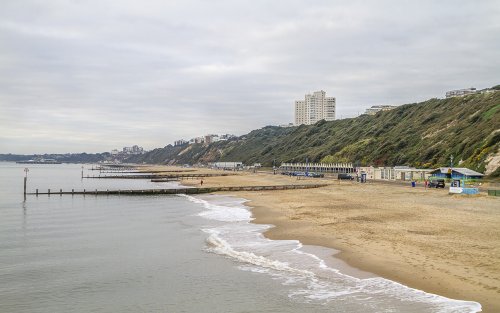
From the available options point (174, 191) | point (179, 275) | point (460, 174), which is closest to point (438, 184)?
point (460, 174)

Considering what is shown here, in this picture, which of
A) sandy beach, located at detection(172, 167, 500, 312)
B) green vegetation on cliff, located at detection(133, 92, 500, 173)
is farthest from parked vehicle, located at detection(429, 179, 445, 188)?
sandy beach, located at detection(172, 167, 500, 312)

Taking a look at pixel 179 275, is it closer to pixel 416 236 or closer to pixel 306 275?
pixel 306 275

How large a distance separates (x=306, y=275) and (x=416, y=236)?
9.09 meters

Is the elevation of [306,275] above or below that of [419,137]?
below

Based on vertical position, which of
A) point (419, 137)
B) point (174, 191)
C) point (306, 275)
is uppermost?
point (419, 137)

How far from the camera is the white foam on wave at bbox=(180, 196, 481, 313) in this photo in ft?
43.1

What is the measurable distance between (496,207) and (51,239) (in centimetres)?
3297

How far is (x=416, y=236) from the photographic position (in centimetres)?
2261

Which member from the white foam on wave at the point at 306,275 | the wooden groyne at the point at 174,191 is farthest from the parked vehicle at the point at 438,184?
the white foam on wave at the point at 306,275

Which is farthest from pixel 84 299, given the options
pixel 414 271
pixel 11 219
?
pixel 11 219

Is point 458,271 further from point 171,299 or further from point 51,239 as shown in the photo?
point 51,239

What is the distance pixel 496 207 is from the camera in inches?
1289

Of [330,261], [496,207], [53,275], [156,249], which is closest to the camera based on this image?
[53,275]

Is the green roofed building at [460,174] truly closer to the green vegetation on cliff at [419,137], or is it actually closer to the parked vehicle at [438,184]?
the parked vehicle at [438,184]
